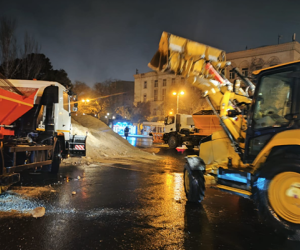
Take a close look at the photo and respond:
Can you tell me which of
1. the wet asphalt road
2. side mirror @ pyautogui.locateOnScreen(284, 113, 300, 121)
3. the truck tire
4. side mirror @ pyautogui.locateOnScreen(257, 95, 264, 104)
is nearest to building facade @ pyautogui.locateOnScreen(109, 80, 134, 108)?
the wet asphalt road

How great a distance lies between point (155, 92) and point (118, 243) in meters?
56.5

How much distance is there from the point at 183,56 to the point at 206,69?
663mm

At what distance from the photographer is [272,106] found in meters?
4.45

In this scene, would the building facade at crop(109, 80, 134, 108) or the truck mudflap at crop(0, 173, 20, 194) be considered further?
the building facade at crop(109, 80, 134, 108)

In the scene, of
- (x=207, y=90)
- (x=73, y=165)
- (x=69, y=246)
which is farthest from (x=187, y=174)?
(x=73, y=165)

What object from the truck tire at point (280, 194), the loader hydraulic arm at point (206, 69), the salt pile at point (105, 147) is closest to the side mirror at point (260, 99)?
the loader hydraulic arm at point (206, 69)

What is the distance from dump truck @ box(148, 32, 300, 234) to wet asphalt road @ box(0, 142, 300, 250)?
1.81 ft

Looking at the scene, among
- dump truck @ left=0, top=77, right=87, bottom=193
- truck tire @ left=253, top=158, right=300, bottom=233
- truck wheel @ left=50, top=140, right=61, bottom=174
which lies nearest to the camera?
truck tire @ left=253, top=158, right=300, bottom=233

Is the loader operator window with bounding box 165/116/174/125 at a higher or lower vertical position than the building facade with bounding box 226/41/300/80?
lower

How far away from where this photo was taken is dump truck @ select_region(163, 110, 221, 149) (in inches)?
643

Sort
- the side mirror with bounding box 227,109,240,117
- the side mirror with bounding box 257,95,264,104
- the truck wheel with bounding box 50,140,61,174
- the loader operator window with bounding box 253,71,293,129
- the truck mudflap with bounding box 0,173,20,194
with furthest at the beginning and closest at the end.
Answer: the truck wheel with bounding box 50,140,61,174 → the truck mudflap with bounding box 0,173,20,194 → the side mirror with bounding box 227,109,240,117 → the side mirror with bounding box 257,95,264,104 → the loader operator window with bounding box 253,71,293,129

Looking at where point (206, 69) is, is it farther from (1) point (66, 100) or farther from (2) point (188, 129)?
(2) point (188, 129)

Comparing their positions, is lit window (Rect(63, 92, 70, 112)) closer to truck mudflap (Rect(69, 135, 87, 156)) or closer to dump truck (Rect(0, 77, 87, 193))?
dump truck (Rect(0, 77, 87, 193))

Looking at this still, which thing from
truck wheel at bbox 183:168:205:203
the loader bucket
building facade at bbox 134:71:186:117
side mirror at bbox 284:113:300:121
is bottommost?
truck wheel at bbox 183:168:205:203
